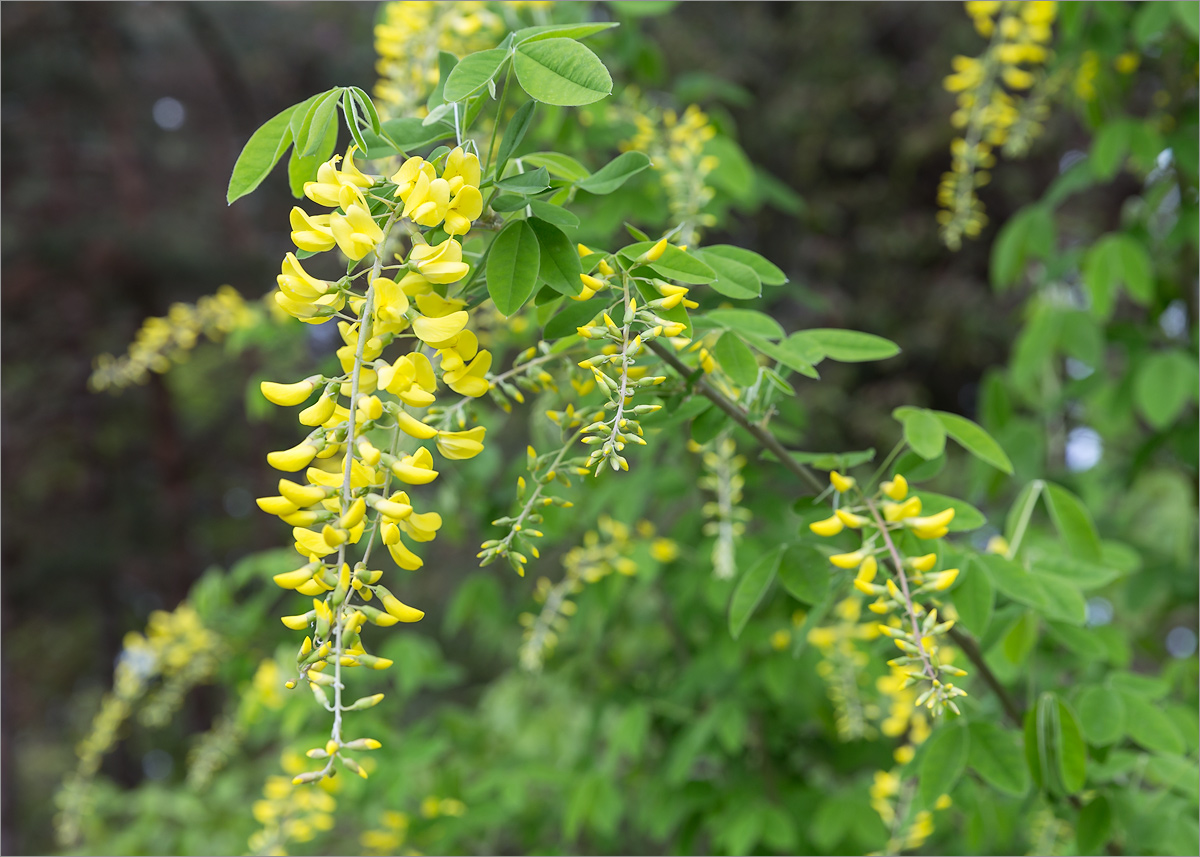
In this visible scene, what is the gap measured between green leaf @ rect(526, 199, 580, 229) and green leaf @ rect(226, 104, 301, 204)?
0.84 feet

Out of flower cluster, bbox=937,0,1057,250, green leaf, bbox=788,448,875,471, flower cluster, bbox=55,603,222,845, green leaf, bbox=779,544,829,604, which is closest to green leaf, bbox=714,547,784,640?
green leaf, bbox=779,544,829,604

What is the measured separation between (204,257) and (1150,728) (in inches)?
289

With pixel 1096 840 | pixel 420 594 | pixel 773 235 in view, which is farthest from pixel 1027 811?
pixel 420 594

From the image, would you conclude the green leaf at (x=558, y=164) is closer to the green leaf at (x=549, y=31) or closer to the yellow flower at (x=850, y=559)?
the green leaf at (x=549, y=31)

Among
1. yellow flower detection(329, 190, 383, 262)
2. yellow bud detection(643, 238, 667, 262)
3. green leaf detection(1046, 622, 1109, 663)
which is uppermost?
yellow flower detection(329, 190, 383, 262)

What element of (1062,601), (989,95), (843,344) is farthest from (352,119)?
(989,95)

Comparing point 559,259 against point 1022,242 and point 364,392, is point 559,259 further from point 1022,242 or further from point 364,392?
point 1022,242

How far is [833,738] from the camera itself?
72.1 inches

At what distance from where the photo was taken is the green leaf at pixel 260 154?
2.71 ft

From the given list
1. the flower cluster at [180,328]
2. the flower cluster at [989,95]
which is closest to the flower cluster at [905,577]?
the flower cluster at [989,95]

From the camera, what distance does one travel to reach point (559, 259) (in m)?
0.80

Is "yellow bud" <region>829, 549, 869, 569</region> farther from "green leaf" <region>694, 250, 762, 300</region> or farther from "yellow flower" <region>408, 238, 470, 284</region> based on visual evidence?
"yellow flower" <region>408, 238, 470, 284</region>

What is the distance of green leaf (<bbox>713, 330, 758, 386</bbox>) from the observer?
0.90 meters

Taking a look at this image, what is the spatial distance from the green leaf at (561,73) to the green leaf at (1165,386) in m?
1.68
